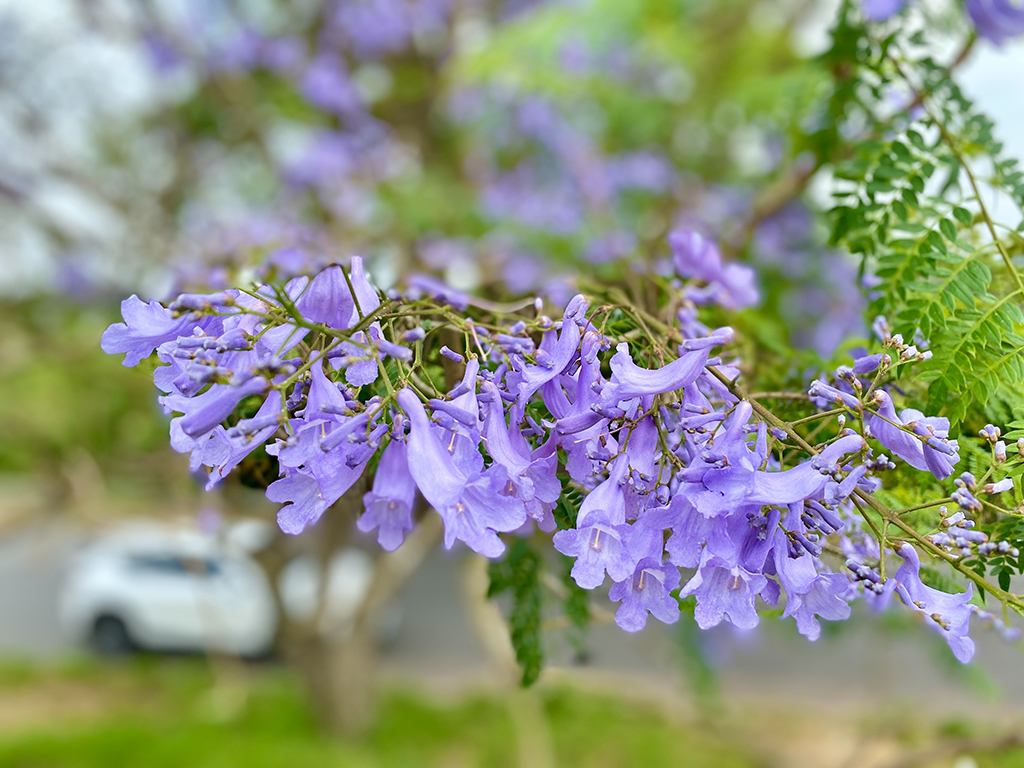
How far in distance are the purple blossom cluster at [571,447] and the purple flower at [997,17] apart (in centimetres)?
117

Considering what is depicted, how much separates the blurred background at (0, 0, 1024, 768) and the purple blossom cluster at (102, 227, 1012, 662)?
234 centimetres

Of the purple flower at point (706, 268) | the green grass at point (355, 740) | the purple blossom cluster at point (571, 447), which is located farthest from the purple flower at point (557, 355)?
the green grass at point (355, 740)

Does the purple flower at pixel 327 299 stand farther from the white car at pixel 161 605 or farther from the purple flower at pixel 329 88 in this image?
the white car at pixel 161 605

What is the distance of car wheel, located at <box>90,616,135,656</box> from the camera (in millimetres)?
9891

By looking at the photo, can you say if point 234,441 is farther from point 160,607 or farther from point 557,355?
point 160,607

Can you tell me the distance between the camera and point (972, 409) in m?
1.01

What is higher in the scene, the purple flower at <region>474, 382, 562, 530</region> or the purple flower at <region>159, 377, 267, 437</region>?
the purple flower at <region>159, 377, 267, 437</region>

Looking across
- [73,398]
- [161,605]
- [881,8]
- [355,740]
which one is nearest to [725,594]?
[881,8]

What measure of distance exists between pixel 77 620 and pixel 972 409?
38.9 feet

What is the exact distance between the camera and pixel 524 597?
1402 mm

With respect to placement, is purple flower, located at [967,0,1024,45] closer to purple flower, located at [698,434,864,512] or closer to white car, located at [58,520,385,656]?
purple flower, located at [698,434,864,512]

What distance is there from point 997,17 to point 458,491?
1637mm

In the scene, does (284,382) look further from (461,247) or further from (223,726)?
(223,726)

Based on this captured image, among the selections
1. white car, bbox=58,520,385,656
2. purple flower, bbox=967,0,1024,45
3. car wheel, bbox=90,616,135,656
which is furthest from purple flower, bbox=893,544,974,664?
car wheel, bbox=90,616,135,656
